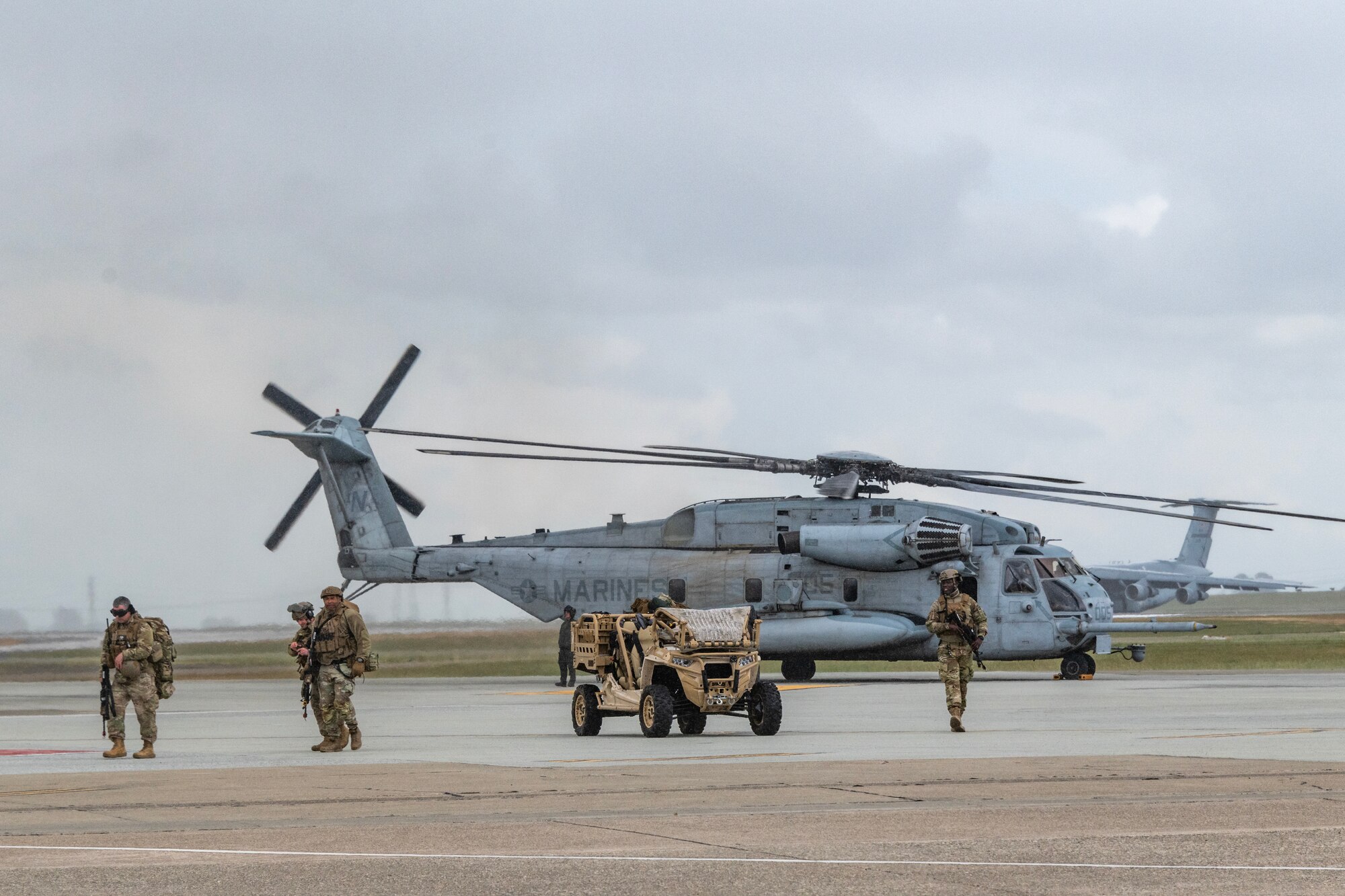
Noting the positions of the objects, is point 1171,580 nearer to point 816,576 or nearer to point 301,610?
point 816,576

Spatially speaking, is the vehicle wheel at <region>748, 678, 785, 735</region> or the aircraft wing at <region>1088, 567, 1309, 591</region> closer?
Result: the vehicle wheel at <region>748, 678, 785, 735</region>

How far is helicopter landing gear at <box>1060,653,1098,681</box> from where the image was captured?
3422cm

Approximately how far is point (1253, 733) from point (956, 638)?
346 centimetres

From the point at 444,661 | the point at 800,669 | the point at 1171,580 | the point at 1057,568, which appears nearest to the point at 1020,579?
the point at 1057,568

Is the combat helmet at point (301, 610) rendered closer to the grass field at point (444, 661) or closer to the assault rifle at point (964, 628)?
the assault rifle at point (964, 628)

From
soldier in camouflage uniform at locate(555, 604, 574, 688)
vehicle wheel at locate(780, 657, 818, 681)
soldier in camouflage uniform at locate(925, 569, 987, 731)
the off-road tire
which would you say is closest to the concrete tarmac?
the off-road tire

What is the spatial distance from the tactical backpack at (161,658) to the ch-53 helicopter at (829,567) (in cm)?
1285

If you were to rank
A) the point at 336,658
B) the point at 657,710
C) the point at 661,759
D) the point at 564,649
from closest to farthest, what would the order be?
the point at 661,759
the point at 336,658
the point at 657,710
the point at 564,649

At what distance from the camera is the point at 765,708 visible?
62.3ft

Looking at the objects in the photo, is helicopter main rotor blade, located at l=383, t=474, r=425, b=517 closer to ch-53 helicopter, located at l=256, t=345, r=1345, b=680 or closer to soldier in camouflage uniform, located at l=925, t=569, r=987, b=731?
ch-53 helicopter, located at l=256, t=345, r=1345, b=680

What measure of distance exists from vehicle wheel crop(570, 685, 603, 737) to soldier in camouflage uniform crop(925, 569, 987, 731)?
4049mm

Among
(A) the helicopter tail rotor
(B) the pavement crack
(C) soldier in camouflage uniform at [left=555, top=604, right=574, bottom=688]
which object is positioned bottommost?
(B) the pavement crack

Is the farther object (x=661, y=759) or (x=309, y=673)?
(x=309, y=673)

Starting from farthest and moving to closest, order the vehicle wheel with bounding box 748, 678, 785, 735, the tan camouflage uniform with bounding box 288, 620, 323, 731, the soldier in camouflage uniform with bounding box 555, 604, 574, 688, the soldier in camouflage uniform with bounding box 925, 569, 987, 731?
1. the soldier in camouflage uniform with bounding box 555, 604, 574, 688
2. the soldier in camouflage uniform with bounding box 925, 569, 987, 731
3. the vehicle wheel with bounding box 748, 678, 785, 735
4. the tan camouflage uniform with bounding box 288, 620, 323, 731
